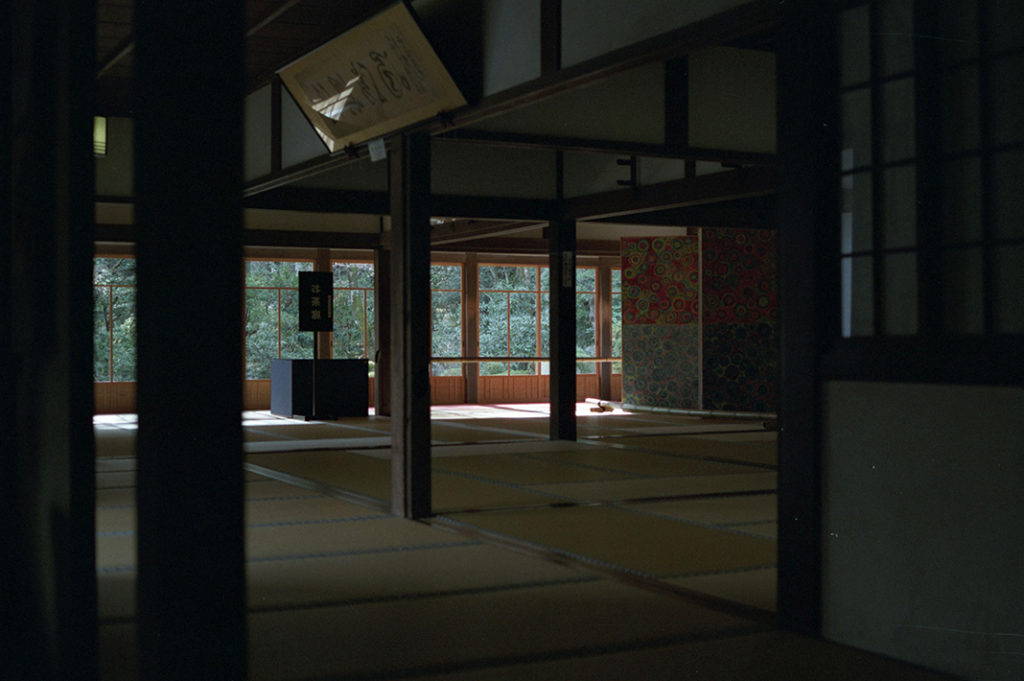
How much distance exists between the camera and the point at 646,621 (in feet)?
11.0

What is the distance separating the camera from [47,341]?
7.23 feet

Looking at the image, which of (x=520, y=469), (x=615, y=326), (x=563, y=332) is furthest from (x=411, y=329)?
(x=615, y=326)

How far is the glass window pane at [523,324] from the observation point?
15259 millimetres

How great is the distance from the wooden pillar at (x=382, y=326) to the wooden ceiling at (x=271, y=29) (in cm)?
474

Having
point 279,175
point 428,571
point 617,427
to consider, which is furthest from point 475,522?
point 617,427

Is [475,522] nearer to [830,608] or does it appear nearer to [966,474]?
[830,608]

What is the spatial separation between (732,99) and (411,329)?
2.84 meters

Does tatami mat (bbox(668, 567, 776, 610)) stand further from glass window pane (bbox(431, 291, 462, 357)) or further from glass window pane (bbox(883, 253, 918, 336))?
glass window pane (bbox(431, 291, 462, 357))

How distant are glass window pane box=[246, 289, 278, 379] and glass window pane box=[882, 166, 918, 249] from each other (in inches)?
451

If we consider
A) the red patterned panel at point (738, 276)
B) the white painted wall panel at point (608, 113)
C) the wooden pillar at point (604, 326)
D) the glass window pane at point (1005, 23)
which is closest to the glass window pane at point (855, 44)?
the glass window pane at point (1005, 23)

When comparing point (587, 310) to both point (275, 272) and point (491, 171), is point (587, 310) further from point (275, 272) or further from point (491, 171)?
point (491, 171)

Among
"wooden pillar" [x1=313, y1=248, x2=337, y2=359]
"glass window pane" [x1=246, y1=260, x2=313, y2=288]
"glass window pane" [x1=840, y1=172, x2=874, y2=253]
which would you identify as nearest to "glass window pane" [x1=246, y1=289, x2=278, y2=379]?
"glass window pane" [x1=246, y1=260, x2=313, y2=288]

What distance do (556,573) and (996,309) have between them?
1890 mm

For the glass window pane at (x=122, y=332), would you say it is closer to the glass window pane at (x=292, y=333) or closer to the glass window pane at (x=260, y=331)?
the glass window pane at (x=260, y=331)
